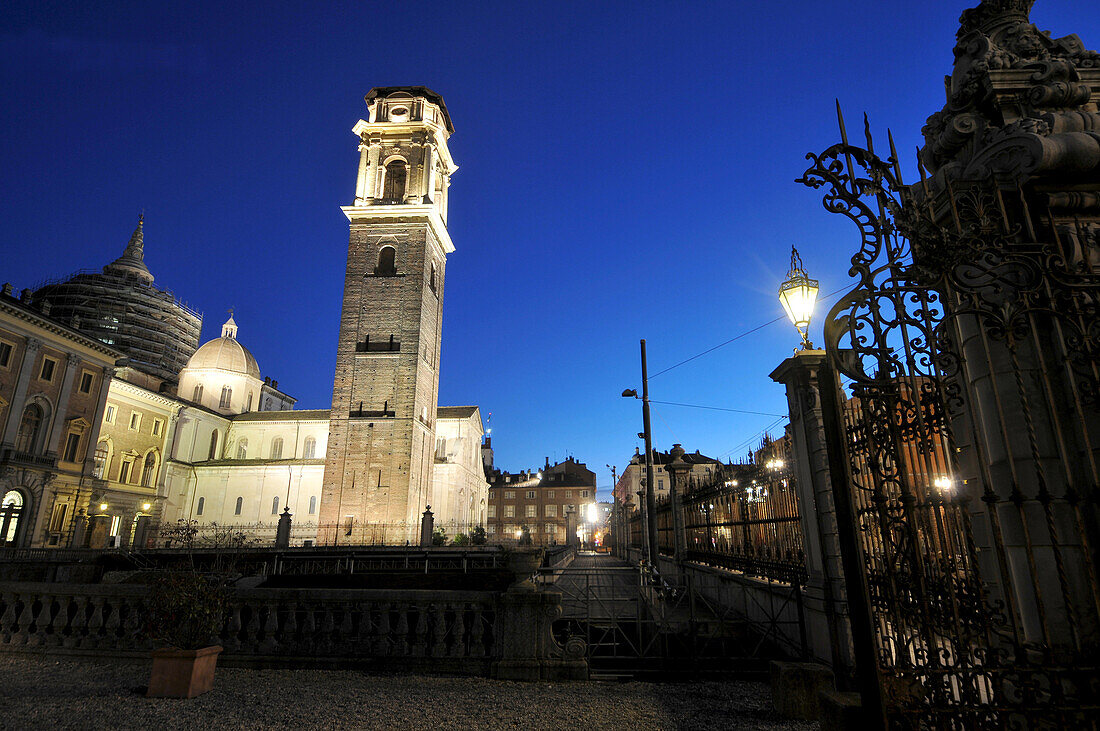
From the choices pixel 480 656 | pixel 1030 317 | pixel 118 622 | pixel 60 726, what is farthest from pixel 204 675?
pixel 1030 317

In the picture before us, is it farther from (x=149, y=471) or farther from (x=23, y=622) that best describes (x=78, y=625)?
(x=149, y=471)

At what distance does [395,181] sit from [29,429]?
100.0ft

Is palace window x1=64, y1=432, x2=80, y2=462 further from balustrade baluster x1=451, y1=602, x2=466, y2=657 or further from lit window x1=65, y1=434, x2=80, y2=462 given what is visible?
balustrade baluster x1=451, y1=602, x2=466, y2=657

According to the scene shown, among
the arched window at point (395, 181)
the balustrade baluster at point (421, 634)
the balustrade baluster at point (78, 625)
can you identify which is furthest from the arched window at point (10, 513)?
the balustrade baluster at point (421, 634)

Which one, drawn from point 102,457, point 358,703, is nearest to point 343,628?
point 358,703

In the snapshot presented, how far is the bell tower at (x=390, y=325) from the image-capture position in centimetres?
3775

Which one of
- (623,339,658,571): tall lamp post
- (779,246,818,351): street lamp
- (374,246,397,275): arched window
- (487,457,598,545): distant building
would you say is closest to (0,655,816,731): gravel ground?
(779,246,818,351): street lamp

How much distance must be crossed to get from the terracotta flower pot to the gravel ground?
0.13m

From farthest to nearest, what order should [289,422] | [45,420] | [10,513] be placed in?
[289,422] < [45,420] < [10,513]

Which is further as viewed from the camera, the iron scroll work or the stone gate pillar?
the stone gate pillar

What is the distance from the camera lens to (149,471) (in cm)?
4881

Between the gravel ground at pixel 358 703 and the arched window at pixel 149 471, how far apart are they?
4909cm

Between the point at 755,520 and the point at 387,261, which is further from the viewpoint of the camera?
the point at 387,261

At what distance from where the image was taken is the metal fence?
31.0 feet
